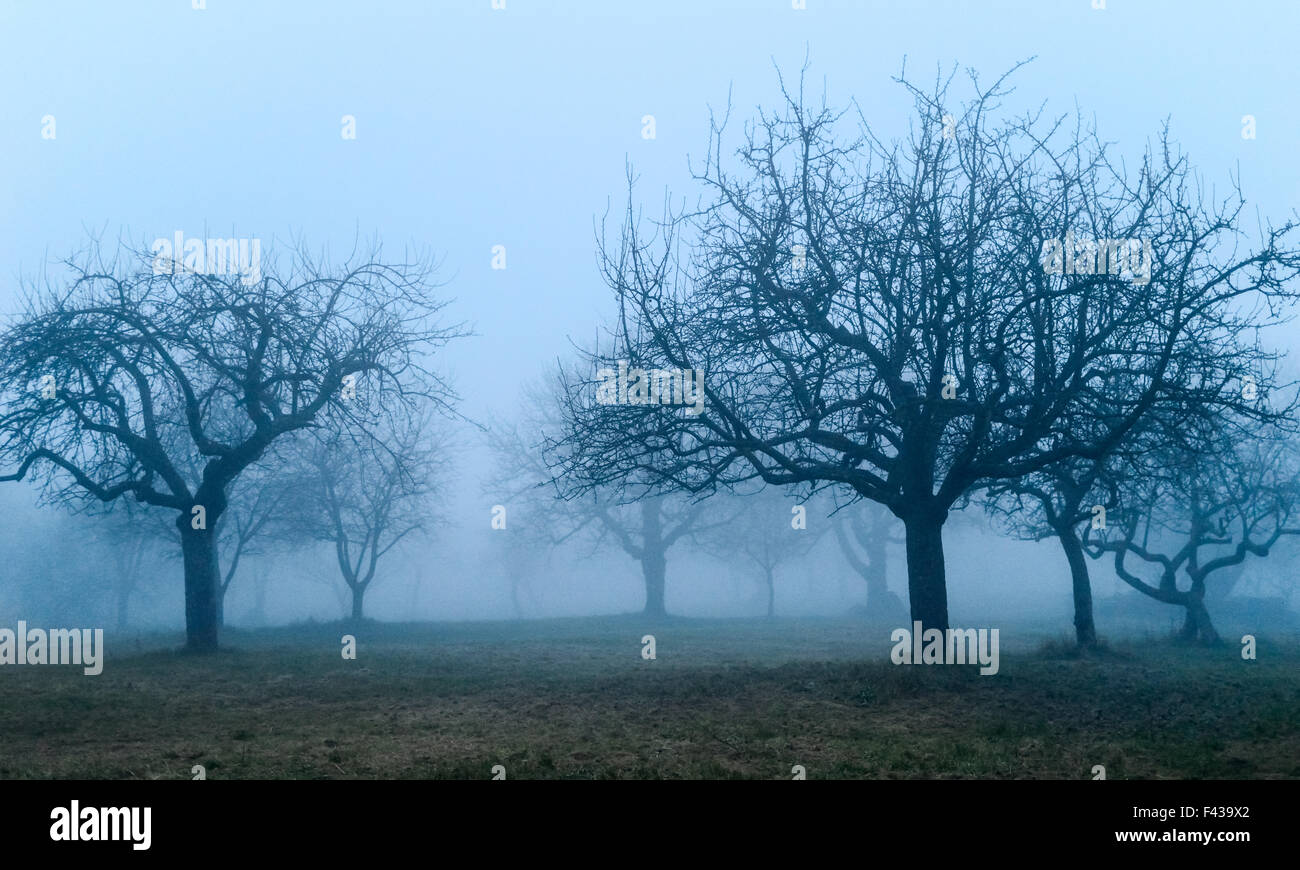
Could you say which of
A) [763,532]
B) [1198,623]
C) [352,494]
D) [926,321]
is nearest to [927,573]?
[926,321]

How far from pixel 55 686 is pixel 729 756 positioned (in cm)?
1234

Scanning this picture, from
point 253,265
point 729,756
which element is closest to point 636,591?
point 253,265

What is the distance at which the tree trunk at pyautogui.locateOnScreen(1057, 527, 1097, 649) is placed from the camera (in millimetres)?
22297

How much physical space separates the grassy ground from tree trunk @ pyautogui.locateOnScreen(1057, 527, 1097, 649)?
40.8 inches

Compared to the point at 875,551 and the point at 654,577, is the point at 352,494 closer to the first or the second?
the point at 654,577

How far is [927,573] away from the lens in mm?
16609

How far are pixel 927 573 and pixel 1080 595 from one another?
838 centimetres

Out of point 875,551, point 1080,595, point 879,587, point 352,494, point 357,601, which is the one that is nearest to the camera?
point 1080,595

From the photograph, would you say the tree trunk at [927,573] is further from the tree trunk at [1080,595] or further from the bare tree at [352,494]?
the bare tree at [352,494]

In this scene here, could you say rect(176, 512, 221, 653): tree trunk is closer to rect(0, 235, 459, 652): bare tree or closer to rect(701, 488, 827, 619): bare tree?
rect(0, 235, 459, 652): bare tree

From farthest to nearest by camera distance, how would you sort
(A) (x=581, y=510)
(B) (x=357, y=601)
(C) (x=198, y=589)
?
(A) (x=581, y=510) → (B) (x=357, y=601) → (C) (x=198, y=589)

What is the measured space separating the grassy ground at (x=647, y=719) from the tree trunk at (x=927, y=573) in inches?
46.7
